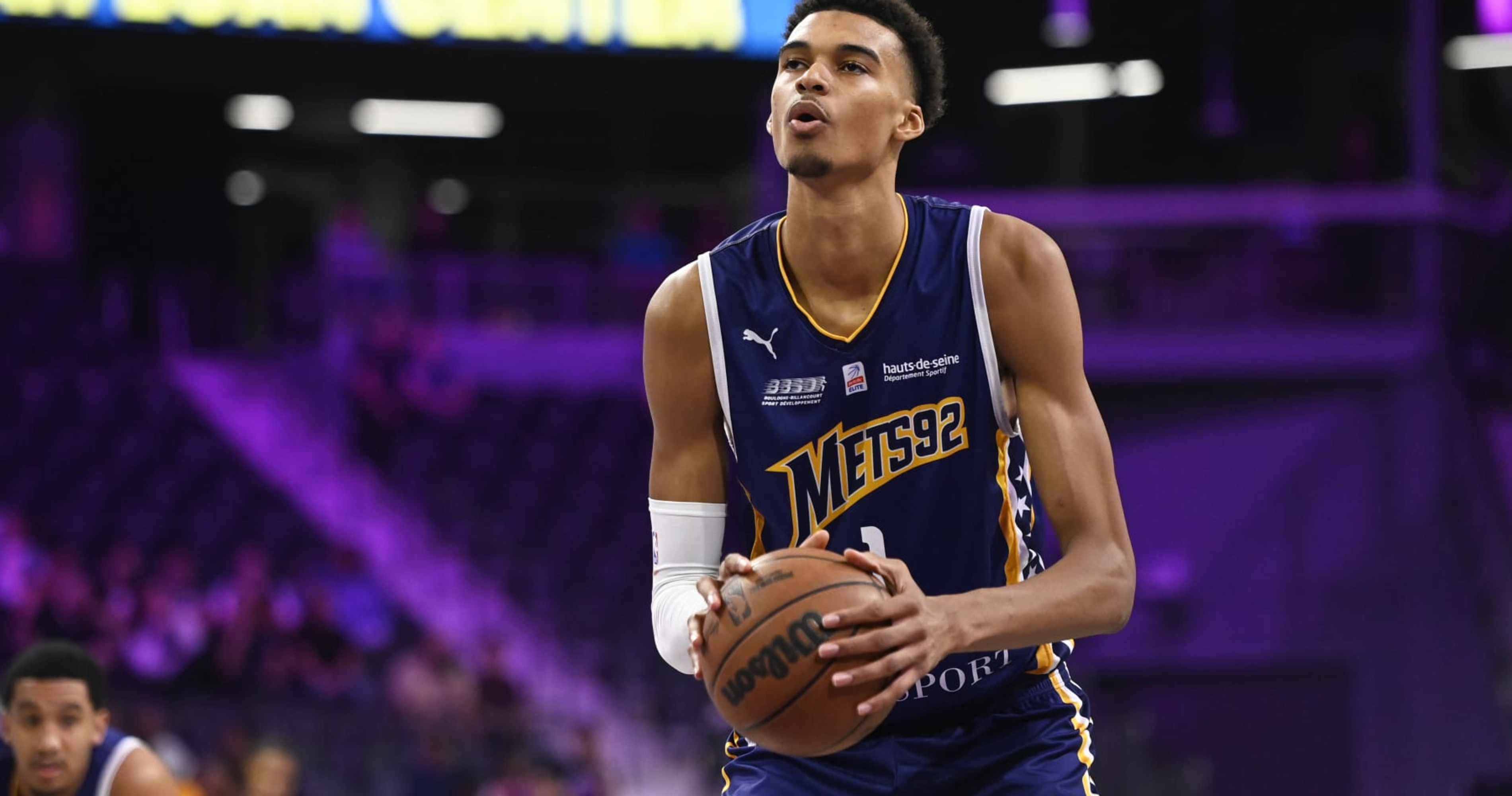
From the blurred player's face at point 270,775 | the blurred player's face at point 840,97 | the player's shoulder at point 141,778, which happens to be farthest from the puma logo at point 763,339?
the blurred player's face at point 270,775

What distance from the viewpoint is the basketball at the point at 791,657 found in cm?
267

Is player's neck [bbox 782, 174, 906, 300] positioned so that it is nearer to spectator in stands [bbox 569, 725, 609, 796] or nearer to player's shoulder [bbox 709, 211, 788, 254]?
player's shoulder [bbox 709, 211, 788, 254]

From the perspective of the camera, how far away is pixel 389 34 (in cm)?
1388

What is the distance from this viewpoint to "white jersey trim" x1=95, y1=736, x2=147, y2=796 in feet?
14.7

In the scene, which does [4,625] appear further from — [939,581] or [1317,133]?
[1317,133]

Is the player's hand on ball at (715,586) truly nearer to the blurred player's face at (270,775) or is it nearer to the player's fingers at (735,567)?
the player's fingers at (735,567)

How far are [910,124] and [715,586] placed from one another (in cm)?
104

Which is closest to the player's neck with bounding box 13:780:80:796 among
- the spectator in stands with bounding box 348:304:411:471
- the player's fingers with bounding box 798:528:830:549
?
the player's fingers with bounding box 798:528:830:549

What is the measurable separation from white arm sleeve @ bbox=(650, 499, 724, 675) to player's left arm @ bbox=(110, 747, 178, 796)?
188 centimetres

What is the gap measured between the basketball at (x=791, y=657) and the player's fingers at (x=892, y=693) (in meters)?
0.02

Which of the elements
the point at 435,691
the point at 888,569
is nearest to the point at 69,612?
the point at 435,691

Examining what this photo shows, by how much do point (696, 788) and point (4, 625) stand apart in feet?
14.2

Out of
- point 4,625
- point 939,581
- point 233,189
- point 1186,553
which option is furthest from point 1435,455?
point 233,189

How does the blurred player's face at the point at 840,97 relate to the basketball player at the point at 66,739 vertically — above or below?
above
